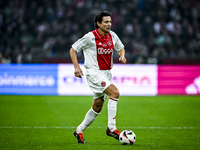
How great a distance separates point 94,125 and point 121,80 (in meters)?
5.75

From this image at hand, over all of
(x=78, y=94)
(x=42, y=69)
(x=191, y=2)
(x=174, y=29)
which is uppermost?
(x=191, y=2)

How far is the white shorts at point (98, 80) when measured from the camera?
454 centimetres

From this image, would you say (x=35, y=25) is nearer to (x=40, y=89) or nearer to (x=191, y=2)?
(x=40, y=89)

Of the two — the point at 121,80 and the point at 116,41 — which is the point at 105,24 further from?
the point at 121,80

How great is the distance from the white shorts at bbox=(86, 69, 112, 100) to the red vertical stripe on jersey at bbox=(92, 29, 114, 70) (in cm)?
9

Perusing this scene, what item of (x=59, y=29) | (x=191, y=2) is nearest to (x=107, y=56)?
(x=59, y=29)

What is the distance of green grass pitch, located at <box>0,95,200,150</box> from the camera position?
14.9ft

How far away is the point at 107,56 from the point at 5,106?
5.21 m

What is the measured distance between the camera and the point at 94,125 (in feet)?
21.2

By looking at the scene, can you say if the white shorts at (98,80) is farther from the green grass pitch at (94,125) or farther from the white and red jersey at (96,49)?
the green grass pitch at (94,125)

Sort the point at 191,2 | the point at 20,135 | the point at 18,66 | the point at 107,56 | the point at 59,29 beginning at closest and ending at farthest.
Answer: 1. the point at 107,56
2. the point at 20,135
3. the point at 18,66
4. the point at 59,29
5. the point at 191,2

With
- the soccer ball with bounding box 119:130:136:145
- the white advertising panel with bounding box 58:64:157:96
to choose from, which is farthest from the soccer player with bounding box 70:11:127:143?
the white advertising panel with bounding box 58:64:157:96

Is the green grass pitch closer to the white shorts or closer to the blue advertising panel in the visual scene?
the white shorts

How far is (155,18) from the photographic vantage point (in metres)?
17.2
